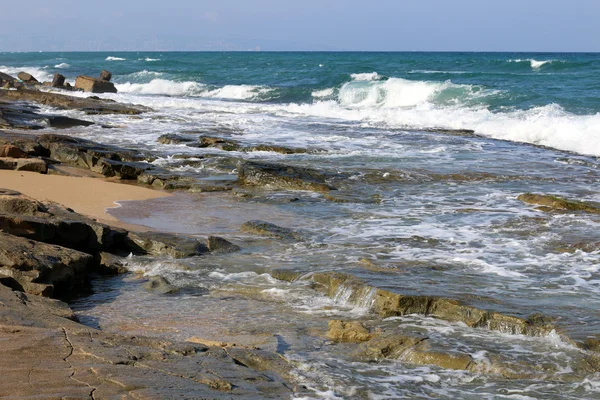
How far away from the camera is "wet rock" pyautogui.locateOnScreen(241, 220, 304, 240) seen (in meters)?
9.30

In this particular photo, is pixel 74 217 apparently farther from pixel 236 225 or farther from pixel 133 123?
pixel 133 123

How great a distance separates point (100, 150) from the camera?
47.1 ft

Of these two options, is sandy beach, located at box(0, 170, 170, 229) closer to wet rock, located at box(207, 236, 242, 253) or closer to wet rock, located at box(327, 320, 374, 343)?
wet rock, located at box(207, 236, 242, 253)

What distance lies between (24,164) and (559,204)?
8257 millimetres

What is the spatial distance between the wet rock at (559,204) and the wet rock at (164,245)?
5.24 metres

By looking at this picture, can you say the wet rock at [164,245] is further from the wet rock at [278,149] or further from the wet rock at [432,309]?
the wet rock at [278,149]

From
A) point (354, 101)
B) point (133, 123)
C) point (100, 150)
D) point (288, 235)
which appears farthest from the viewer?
point (354, 101)

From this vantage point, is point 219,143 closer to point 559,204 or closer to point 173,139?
point 173,139

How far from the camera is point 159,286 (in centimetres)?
726

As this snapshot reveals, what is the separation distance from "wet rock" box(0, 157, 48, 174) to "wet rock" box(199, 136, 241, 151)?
4805mm

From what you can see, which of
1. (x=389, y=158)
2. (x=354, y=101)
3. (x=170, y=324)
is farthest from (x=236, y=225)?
(x=354, y=101)

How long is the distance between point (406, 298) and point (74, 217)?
398cm

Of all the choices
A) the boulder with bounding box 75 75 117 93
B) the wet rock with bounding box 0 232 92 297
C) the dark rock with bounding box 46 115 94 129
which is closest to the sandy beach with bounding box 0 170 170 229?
the wet rock with bounding box 0 232 92 297

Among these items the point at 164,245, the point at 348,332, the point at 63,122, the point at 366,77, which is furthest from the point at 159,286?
the point at 366,77
